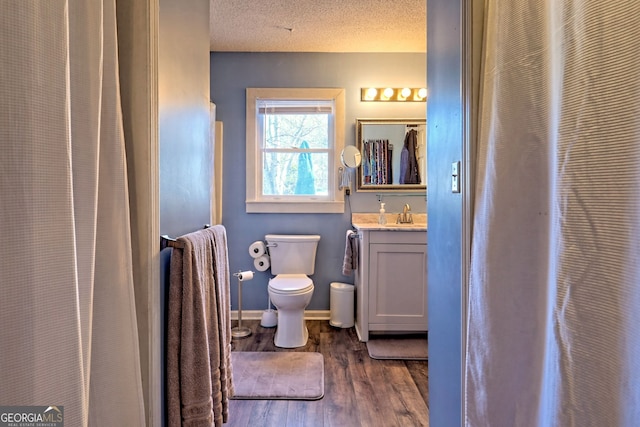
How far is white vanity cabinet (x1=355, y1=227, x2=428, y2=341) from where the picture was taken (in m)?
2.57

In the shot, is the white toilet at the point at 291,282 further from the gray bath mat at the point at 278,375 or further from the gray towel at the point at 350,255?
the gray towel at the point at 350,255

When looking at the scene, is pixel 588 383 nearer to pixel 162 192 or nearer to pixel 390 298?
pixel 162 192

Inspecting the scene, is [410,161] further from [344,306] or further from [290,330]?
[290,330]

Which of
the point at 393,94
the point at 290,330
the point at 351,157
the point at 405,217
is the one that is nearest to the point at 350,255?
the point at 405,217

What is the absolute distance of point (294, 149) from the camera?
3129 mm

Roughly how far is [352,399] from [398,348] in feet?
2.52

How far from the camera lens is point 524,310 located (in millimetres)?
830

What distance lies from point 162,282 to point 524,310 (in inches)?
43.1

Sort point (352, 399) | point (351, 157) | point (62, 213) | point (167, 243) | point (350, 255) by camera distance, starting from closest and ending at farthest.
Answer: point (62, 213) < point (167, 243) < point (352, 399) < point (350, 255) < point (351, 157)

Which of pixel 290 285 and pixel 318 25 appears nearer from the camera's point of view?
pixel 290 285

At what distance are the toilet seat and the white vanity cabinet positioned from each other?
1.51ft

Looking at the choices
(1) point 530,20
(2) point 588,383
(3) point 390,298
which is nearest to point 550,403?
(2) point 588,383

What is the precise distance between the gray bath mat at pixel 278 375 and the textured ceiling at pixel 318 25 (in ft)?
8.29

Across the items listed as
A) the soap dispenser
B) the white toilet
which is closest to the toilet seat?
the white toilet
